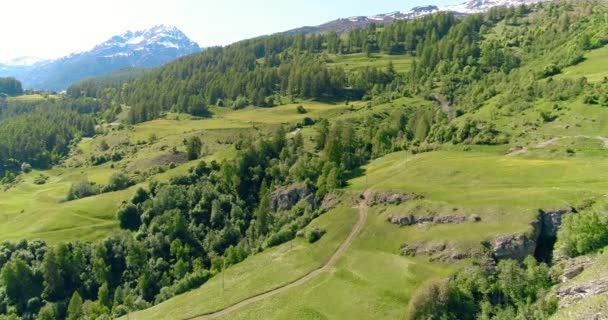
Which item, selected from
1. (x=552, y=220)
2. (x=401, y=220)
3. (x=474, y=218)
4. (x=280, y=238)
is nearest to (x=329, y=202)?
(x=280, y=238)

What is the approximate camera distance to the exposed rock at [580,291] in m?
55.0

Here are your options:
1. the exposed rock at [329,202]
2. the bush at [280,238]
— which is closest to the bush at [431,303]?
the bush at [280,238]

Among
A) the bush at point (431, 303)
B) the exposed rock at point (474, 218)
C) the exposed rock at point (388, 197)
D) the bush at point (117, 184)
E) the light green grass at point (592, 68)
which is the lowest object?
the bush at point (117, 184)

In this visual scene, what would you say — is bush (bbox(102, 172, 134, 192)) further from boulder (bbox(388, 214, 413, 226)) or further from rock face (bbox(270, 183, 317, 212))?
boulder (bbox(388, 214, 413, 226))

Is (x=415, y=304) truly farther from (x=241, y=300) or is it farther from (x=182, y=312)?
(x=182, y=312)

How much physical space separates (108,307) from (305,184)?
6002 cm

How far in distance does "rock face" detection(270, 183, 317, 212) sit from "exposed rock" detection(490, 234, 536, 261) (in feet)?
193

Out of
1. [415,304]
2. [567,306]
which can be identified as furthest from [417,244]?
[567,306]

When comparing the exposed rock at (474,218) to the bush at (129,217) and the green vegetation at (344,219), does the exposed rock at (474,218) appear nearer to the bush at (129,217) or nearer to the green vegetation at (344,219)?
the green vegetation at (344,219)

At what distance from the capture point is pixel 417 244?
84.5 meters

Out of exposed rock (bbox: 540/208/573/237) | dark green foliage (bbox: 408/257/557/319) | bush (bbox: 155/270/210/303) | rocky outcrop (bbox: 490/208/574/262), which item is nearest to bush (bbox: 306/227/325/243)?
bush (bbox: 155/270/210/303)

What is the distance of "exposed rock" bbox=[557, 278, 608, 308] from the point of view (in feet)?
181

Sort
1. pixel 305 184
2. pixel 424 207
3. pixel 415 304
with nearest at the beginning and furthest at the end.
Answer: pixel 415 304, pixel 424 207, pixel 305 184

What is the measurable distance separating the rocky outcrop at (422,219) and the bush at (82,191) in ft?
446
